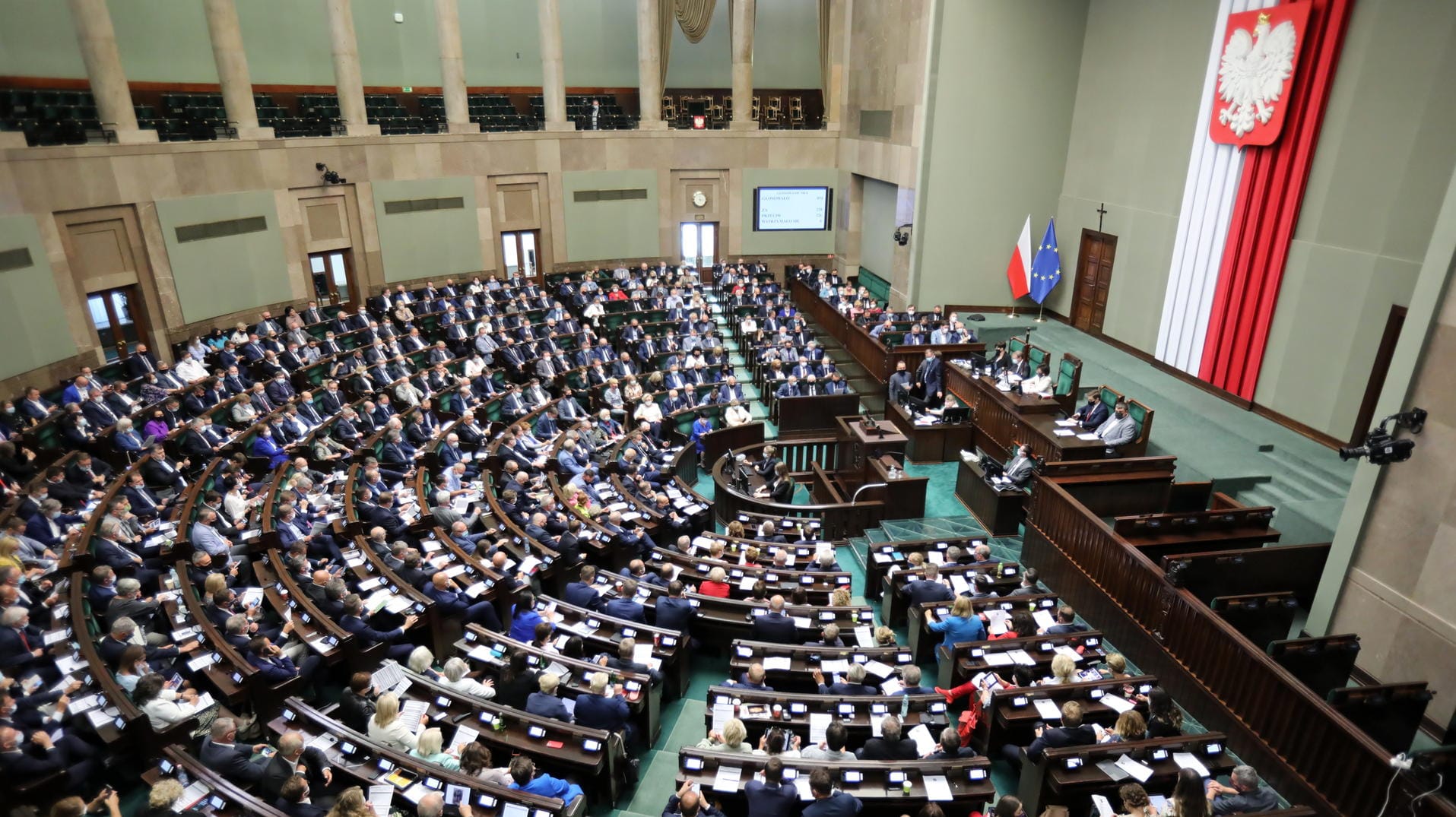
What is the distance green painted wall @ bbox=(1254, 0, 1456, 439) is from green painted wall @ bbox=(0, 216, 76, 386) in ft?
59.6

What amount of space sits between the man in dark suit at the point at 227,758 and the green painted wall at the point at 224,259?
12.0 meters

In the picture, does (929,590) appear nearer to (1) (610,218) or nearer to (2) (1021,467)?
(2) (1021,467)

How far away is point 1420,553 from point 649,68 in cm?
1862

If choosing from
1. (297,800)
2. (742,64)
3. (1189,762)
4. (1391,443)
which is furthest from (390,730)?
(742,64)

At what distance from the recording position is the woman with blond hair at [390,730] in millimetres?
5387

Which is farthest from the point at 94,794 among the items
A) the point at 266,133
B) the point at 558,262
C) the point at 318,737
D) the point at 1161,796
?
the point at 558,262

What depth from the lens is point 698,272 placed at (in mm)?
21656

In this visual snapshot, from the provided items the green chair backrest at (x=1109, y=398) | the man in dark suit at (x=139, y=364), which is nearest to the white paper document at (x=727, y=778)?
the green chair backrest at (x=1109, y=398)

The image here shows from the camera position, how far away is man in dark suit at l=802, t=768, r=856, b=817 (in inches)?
186

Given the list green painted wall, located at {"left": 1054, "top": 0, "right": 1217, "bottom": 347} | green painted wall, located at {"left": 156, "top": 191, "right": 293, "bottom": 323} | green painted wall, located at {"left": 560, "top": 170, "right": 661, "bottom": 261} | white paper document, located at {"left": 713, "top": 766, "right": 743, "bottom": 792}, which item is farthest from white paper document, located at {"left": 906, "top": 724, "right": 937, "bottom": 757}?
green painted wall, located at {"left": 560, "top": 170, "right": 661, "bottom": 261}

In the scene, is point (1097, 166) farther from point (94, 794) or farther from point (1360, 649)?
point (94, 794)

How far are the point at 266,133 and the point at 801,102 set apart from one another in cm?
1413

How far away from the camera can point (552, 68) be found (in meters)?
19.3

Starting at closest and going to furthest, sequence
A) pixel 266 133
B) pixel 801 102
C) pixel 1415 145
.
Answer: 1. pixel 1415 145
2. pixel 266 133
3. pixel 801 102
